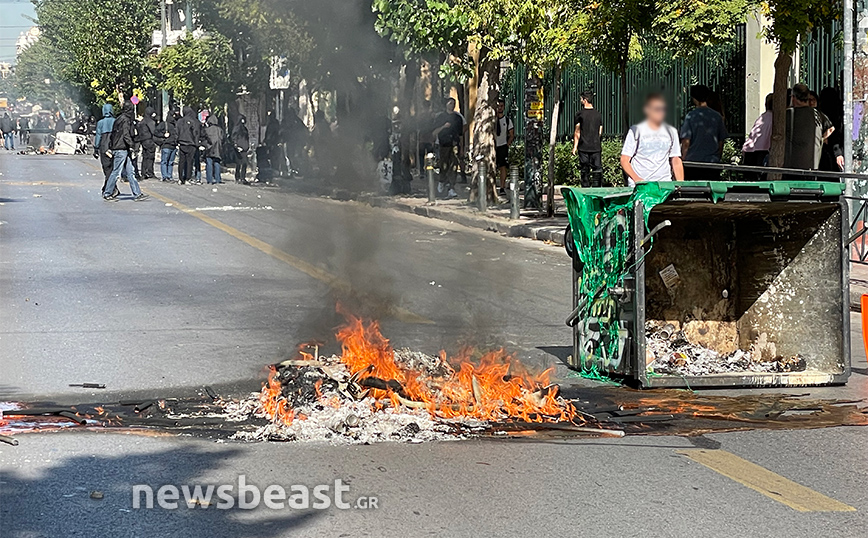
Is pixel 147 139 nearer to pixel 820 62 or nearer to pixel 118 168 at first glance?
pixel 118 168

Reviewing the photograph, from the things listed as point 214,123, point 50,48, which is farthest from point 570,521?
point 50,48

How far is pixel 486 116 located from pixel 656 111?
1095 centimetres

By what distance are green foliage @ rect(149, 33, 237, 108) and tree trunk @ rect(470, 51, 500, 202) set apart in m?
4.24

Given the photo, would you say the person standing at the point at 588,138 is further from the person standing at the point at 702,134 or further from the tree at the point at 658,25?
the person standing at the point at 702,134

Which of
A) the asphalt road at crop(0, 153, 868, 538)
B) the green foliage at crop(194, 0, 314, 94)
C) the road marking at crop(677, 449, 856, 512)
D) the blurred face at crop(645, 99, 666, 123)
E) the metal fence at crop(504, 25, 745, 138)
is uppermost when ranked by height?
the metal fence at crop(504, 25, 745, 138)

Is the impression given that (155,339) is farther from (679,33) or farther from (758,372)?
(679,33)

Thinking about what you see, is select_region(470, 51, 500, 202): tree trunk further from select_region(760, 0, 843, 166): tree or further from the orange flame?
the orange flame

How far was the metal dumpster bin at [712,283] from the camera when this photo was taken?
6.87m

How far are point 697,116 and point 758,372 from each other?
18.8 ft

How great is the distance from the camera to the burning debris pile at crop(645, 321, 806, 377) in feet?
24.0

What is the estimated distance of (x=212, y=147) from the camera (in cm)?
3069

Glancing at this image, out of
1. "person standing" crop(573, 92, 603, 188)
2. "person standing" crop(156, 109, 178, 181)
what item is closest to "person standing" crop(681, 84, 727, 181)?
"person standing" crop(573, 92, 603, 188)

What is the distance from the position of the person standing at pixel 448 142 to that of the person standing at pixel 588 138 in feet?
12.5

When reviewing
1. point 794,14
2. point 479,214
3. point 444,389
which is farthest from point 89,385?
point 479,214
